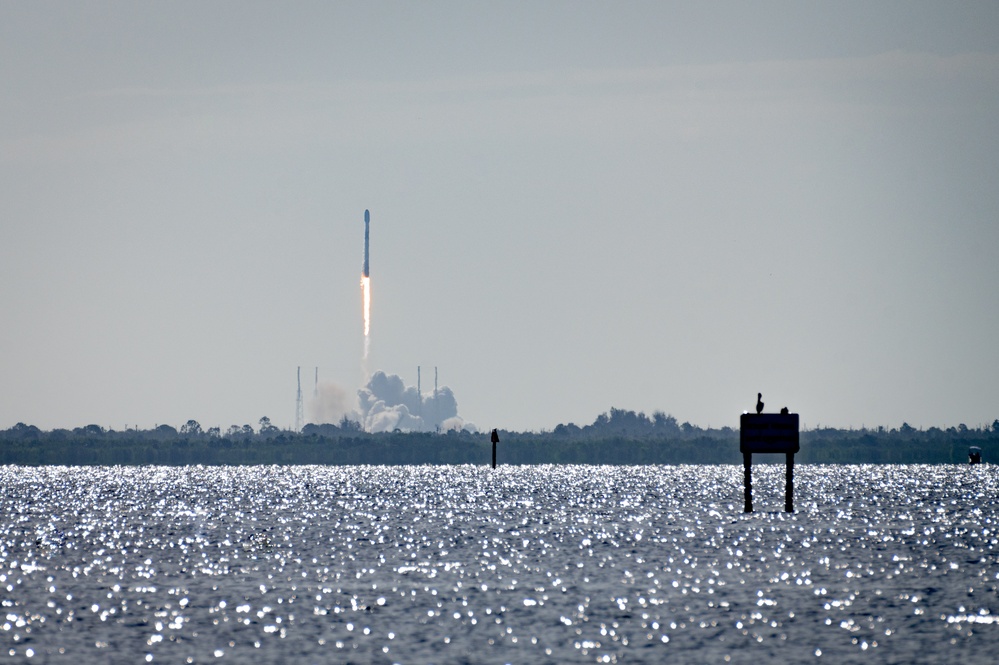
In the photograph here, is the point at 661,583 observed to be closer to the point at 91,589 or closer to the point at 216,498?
the point at 91,589

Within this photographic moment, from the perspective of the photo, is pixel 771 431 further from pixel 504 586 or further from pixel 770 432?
pixel 504 586

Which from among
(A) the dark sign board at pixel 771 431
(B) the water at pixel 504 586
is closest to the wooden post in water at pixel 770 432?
(A) the dark sign board at pixel 771 431

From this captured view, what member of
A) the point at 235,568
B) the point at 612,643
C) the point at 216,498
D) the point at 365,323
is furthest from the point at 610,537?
the point at 365,323

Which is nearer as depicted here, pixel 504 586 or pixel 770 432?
pixel 504 586

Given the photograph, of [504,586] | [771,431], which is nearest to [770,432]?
[771,431]

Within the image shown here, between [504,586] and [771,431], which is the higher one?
[771,431]

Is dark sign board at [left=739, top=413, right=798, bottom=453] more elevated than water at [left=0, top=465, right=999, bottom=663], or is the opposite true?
dark sign board at [left=739, top=413, right=798, bottom=453]

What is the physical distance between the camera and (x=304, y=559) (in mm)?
48062

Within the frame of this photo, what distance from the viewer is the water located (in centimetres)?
2972

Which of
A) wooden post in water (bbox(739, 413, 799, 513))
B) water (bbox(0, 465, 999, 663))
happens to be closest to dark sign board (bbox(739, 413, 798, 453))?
wooden post in water (bbox(739, 413, 799, 513))

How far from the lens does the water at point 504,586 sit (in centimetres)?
2972

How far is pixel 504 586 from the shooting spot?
40062 mm

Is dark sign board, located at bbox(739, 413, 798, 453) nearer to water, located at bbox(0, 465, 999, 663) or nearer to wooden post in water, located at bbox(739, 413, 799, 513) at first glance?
wooden post in water, located at bbox(739, 413, 799, 513)

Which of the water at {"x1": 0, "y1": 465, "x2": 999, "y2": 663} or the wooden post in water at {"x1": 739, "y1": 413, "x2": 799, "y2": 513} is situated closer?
the water at {"x1": 0, "y1": 465, "x2": 999, "y2": 663}
